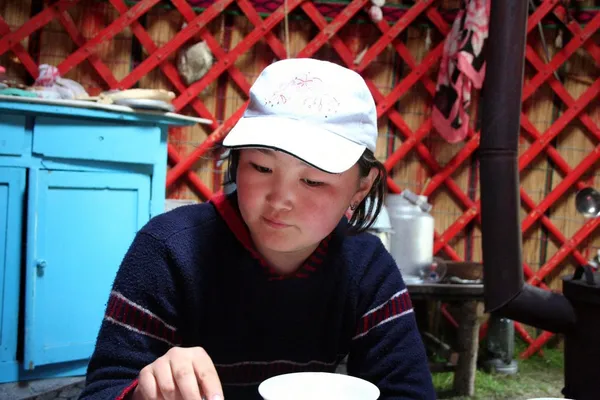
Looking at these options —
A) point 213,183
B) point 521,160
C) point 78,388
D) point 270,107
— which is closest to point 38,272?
point 78,388

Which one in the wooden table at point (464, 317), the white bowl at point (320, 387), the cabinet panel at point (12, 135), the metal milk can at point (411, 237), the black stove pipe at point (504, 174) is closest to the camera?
the white bowl at point (320, 387)

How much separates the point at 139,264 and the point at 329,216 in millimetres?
195

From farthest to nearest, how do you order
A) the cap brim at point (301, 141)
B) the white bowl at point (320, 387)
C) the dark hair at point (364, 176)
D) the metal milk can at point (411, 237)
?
the metal milk can at point (411, 237)
the dark hair at point (364, 176)
the cap brim at point (301, 141)
the white bowl at point (320, 387)

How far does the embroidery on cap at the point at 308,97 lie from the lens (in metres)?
0.56

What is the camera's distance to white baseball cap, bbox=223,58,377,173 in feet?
1.78

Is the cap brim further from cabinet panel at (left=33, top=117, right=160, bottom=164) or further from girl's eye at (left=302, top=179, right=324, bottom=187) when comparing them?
cabinet panel at (left=33, top=117, right=160, bottom=164)

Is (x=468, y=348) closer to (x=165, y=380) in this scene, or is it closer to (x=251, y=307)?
(x=251, y=307)

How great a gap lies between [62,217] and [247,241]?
1006 mm

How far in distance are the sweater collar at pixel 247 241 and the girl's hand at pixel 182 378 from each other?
0.79ft

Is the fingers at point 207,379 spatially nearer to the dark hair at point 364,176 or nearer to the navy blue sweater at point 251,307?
the navy blue sweater at point 251,307

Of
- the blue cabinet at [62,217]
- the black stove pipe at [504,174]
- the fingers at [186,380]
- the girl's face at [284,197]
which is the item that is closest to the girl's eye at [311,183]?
the girl's face at [284,197]

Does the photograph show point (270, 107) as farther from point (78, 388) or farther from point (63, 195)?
point (78, 388)

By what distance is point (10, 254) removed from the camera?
145 cm

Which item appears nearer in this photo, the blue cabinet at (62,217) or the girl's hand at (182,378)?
the girl's hand at (182,378)
